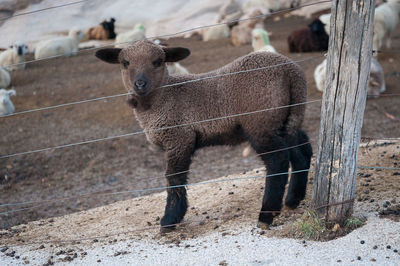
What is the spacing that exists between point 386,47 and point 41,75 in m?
9.46

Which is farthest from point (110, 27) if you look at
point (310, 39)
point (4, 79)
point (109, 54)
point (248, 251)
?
point (248, 251)

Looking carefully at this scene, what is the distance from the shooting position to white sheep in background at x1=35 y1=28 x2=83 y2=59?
44.8 ft

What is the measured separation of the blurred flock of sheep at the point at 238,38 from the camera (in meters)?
10.4

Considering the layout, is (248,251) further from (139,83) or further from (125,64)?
(125,64)

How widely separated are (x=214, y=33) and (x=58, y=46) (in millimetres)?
5051

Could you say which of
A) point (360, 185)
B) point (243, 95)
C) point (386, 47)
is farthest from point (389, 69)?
point (243, 95)

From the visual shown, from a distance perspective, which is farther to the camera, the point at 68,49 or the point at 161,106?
the point at 68,49

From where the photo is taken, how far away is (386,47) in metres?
12.9

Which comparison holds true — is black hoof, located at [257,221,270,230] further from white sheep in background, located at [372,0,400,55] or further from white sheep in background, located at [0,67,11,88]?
white sheep in background, located at [0,67,11,88]

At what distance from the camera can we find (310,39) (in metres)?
13.2

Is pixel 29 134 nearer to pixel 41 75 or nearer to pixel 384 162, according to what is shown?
pixel 41 75

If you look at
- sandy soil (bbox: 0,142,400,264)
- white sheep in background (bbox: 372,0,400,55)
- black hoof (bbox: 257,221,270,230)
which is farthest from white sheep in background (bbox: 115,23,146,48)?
black hoof (bbox: 257,221,270,230)

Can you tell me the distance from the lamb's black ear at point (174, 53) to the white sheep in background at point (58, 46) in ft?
31.0

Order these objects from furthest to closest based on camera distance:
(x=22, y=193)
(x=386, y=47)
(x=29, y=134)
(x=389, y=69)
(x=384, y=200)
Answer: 1. (x=386, y=47)
2. (x=389, y=69)
3. (x=29, y=134)
4. (x=22, y=193)
5. (x=384, y=200)
